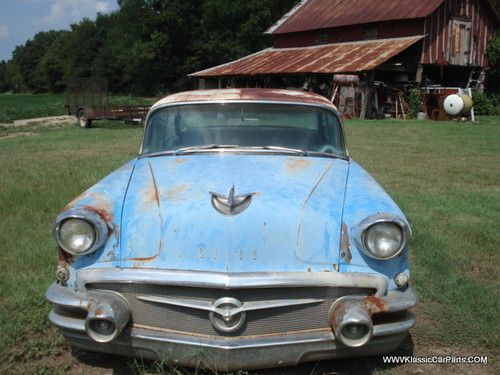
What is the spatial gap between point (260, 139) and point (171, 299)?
1733mm

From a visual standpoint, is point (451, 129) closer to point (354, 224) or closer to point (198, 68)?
point (354, 224)

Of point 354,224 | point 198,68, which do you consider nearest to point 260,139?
point 354,224

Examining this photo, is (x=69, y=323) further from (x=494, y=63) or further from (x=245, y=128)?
(x=494, y=63)

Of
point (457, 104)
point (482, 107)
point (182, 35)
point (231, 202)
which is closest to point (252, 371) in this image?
point (231, 202)

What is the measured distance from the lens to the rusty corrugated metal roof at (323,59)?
23016mm

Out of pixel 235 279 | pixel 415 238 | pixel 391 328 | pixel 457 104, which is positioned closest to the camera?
pixel 235 279

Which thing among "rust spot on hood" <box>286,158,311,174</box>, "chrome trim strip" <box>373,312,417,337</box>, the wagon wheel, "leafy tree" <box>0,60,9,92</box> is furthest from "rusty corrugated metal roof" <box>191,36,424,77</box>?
"leafy tree" <box>0,60,9,92</box>

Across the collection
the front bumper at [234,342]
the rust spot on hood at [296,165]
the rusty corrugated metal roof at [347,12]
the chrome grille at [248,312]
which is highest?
the rusty corrugated metal roof at [347,12]

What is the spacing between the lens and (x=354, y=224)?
2723 mm

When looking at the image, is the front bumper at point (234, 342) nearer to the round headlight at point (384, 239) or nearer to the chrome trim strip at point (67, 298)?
the chrome trim strip at point (67, 298)

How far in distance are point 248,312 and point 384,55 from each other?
2218cm

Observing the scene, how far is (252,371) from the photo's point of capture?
9.12ft

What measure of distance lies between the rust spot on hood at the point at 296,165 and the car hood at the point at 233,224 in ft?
0.43

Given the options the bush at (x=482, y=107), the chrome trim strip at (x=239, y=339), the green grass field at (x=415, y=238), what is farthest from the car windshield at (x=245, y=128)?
the bush at (x=482, y=107)
